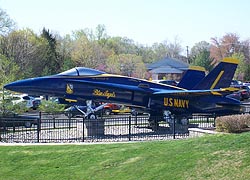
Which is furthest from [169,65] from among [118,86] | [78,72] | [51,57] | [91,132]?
[91,132]

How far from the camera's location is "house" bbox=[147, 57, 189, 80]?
93.9 metres

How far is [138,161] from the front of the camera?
1190cm

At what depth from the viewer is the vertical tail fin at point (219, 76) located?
26.0 metres

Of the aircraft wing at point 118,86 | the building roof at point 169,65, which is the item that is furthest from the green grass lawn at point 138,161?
the building roof at point 169,65

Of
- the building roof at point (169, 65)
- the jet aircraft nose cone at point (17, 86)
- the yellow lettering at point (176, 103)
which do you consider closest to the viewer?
the jet aircraft nose cone at point (17, 86)

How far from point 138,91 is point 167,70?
72.5m

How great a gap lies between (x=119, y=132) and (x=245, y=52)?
90.7 metres

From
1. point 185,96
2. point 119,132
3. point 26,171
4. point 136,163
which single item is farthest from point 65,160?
point 185,96

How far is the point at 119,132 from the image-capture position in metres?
22.2

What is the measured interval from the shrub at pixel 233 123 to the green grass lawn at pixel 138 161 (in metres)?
2.87

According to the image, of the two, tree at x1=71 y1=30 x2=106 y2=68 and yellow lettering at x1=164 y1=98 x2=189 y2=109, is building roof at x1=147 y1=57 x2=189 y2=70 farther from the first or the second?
yellow lettering at x1=164 y1=98 x2=189 y2=109

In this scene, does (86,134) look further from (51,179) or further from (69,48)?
(69,48)

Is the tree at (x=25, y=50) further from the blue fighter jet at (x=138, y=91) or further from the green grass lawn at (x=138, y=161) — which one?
the green grass lawn at (x=138, y=161)

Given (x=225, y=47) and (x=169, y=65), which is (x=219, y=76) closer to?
(x=169, y=65)
